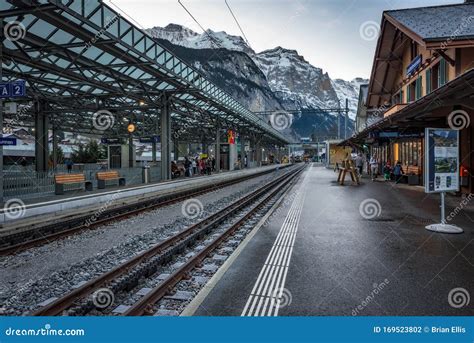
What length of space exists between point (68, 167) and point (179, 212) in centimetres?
1700

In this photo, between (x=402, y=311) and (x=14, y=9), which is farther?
(x=14, y=9)

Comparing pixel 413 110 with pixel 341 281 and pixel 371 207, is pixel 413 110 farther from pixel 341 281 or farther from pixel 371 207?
pixel 341 281

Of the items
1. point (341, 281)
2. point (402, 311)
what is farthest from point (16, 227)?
point (402, 311)

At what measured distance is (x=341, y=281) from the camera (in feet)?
16.5

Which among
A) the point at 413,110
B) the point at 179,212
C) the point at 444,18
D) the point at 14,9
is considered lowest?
the point at 179,212

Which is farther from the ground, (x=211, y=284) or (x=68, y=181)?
(x=68, y=181)

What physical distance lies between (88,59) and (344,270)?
15.2m

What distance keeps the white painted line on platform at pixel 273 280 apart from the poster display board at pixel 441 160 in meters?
3.53

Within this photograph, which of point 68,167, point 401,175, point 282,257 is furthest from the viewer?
point 68,167

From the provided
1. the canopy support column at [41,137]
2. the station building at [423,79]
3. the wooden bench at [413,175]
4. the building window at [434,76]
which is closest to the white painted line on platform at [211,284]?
the station building at [423,79]

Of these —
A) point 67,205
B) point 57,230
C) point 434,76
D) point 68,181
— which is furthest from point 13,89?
point 434,76

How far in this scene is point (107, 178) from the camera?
19062 mm

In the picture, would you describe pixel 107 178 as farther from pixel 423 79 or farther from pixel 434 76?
pixel 423 79

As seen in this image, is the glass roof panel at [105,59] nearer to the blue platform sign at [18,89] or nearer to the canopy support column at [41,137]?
the blue platform sign at [18,89]
